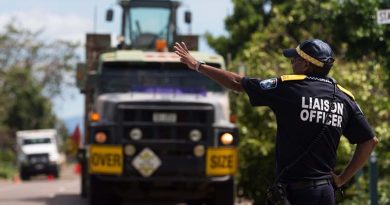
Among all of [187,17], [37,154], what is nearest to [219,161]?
[187,17]

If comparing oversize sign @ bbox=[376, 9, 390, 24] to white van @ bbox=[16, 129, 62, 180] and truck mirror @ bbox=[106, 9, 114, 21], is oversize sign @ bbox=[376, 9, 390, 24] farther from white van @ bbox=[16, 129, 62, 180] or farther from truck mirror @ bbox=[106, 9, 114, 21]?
white van @ bbox=[16, 129, 62, 180]

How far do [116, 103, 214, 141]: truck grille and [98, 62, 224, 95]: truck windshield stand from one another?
24.8 inches

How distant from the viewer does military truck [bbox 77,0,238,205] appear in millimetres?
12727

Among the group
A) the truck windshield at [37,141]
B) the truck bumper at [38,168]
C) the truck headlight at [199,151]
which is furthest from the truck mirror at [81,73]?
the truck windshield at [37,141]

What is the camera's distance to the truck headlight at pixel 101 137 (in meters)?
12.8

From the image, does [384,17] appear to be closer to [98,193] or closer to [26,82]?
[98,193]

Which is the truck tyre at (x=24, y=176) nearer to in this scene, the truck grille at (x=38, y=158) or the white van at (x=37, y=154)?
the white van at (x=37, y=154)

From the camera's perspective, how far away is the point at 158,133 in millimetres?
12938

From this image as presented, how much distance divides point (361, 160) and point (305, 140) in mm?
485

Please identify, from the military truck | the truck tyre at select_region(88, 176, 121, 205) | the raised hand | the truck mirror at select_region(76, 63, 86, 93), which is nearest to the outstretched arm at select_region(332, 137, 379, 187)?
the raised hand

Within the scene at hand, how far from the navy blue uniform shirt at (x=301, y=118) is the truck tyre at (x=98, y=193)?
27.1 ft

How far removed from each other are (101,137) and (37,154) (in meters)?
31.7

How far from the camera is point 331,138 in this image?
5176mm

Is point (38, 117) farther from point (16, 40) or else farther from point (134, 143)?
point (134, 143)
